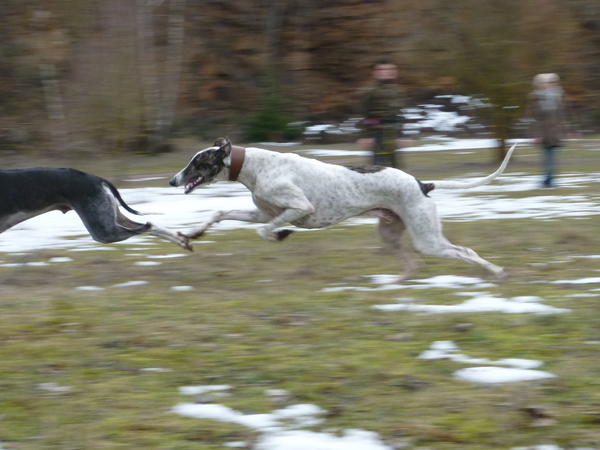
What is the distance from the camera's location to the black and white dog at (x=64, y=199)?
6965 millimetres

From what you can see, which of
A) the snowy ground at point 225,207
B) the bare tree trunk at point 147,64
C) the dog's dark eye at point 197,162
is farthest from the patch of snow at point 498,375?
the bare tree trunk at point 147,64

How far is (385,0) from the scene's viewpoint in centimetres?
2448

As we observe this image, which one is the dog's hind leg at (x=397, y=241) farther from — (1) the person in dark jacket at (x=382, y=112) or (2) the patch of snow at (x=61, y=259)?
(1) the person in dark jacket at (x=382, y=112)

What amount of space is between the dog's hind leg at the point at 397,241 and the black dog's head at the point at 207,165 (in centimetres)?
138

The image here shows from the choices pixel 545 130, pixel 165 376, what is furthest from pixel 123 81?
pixel 165 376

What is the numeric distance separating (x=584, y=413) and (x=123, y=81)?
526 inches

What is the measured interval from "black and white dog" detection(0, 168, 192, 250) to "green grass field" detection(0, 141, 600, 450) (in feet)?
1.59

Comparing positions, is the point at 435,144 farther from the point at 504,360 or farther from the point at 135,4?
the point at 504,360

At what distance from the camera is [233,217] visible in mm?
7320

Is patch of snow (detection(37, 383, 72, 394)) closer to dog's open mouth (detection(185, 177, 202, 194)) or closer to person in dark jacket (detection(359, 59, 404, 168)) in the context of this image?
dog's open mouth (detection(185, 177, 202, 194))

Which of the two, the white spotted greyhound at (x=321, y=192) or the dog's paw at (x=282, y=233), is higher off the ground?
the white spotted greyhound at (x=321, y=192)

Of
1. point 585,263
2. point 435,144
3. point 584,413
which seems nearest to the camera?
point 584,413

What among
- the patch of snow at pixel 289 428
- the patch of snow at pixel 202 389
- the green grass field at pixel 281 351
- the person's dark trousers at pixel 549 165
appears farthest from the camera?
Answer: the person's dark trousers at pixel 549 165

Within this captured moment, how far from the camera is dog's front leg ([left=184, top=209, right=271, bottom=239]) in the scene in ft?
23.9
